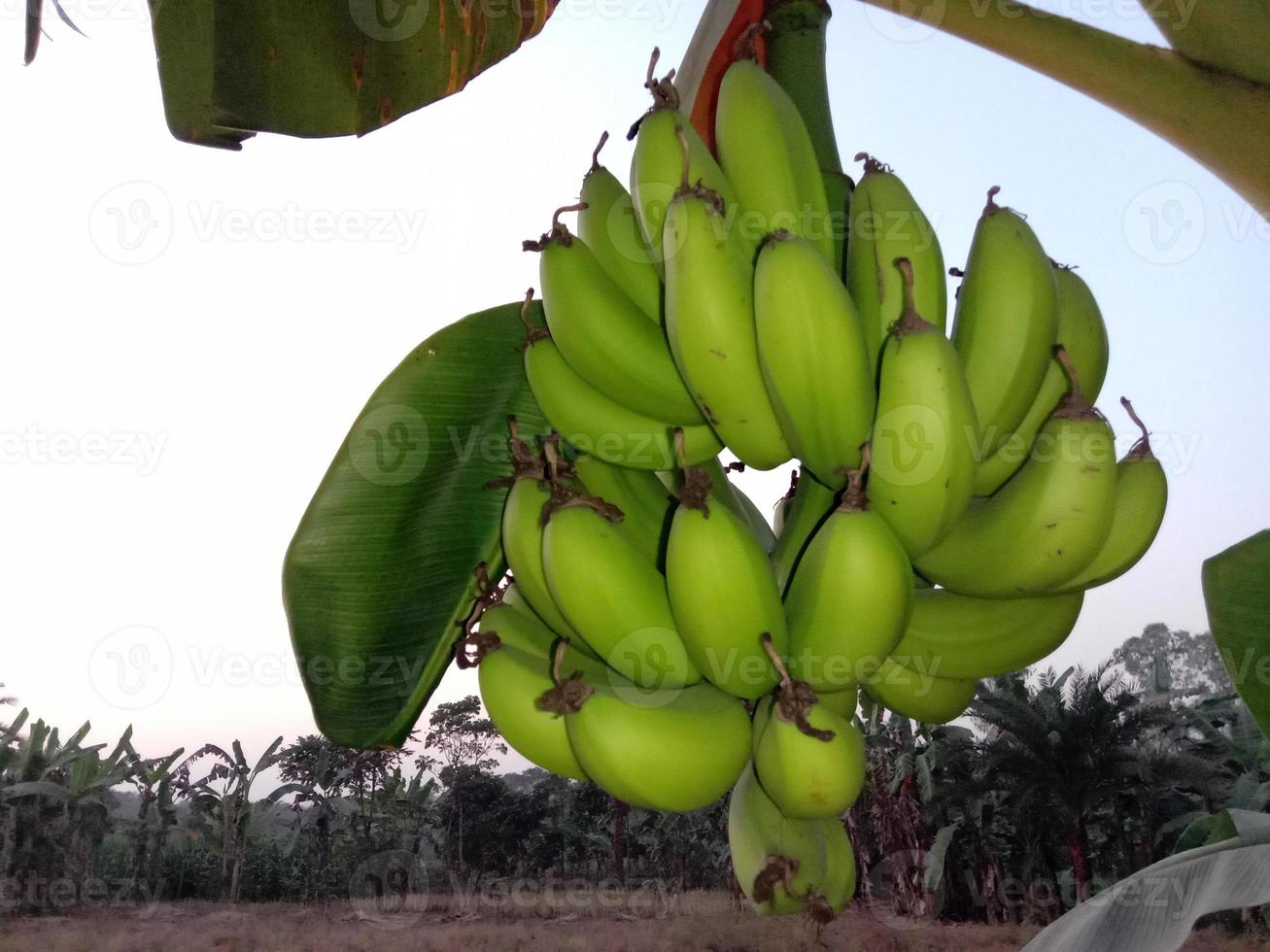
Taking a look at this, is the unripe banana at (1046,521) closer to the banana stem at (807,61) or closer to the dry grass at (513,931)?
the banana stem at (807,61)

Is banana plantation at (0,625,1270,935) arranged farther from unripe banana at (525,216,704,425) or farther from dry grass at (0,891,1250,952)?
unripe banana at (525,216,704,425)

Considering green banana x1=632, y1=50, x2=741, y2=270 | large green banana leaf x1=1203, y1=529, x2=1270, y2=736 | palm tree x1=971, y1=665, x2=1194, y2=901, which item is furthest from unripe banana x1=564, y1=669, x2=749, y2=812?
palm tree x1=971, y1=665, x2=1194, y2=901

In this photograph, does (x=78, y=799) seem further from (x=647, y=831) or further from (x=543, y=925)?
(x=647, y=831)

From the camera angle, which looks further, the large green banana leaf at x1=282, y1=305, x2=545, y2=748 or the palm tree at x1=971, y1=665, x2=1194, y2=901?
the palm tree at x1=971, y1=665, x2=1194, y2=901

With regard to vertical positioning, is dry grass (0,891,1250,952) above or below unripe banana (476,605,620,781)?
below

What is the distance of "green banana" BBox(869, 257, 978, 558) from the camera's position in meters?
0.62

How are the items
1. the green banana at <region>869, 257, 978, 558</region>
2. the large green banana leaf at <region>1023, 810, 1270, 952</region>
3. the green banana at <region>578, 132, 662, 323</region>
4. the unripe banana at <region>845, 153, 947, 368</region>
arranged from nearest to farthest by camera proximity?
the green banana at <region>869, 257, 978, 558</region>, the unripe banana at <region>845, 153, 947, 368</region>, the green banana at <region>578, 132, 662, 323</region>, the large green banana leaf at <region>1023, 810, 1270, 952</region>

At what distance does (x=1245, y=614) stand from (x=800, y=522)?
51 cm

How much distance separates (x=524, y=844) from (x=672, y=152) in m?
18.6

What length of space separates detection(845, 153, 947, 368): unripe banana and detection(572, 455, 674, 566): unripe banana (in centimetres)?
25

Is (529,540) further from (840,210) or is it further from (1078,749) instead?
(1078,749)

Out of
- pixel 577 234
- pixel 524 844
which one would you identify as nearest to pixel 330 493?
pixel 577 234

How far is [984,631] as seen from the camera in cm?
76

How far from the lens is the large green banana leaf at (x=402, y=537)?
2.67 ft
